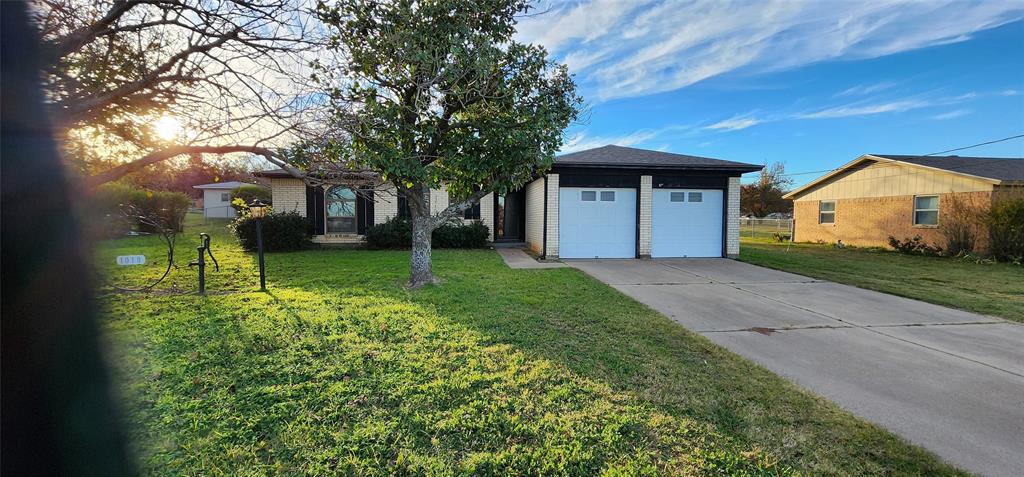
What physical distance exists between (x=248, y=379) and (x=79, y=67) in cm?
396

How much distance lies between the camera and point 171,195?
53.9 ft

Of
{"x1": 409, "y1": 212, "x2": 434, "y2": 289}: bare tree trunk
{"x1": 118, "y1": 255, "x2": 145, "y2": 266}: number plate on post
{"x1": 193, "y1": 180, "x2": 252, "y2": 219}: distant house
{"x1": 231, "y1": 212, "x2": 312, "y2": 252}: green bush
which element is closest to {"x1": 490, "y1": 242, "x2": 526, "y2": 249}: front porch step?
{"x1": 231, "y1": 212, "x2": 312, "y2": 252}: green bush

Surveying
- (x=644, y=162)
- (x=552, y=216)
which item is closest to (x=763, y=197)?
(x=644, y=162)

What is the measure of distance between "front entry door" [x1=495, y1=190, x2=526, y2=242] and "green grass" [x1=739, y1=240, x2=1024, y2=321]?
7789 millimetres

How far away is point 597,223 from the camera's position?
11680 mm

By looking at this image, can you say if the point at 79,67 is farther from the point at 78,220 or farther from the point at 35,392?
the point at 35,392

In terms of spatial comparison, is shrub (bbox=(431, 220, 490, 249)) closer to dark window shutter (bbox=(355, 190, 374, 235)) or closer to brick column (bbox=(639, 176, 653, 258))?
dark window shutter (bbox=(355, 190, 374, 235))

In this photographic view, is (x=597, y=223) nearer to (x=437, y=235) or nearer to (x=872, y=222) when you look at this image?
(x=437, y=235)

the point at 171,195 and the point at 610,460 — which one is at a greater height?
the point at 171,195

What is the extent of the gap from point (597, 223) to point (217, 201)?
31058 millimetres

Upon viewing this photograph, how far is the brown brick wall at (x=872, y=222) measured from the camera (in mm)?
14242

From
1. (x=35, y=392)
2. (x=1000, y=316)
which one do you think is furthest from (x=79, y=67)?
(x=1000, y=316)

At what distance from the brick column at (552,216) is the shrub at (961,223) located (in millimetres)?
14031

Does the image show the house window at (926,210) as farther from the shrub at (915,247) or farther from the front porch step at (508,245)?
the front porch step at (508,245)
